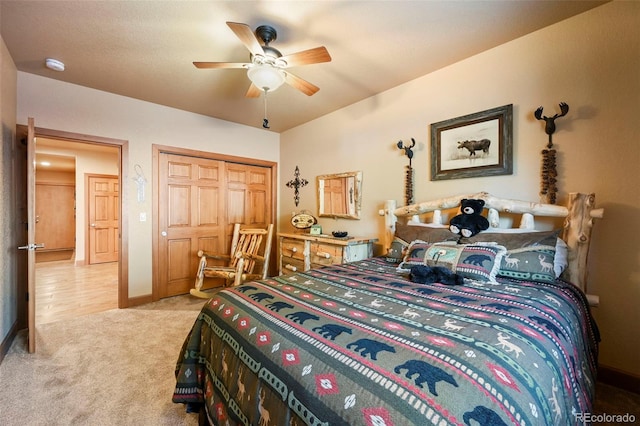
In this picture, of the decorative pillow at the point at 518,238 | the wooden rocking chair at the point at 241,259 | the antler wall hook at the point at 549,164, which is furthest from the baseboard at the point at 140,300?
the antler wall hook at the point at 549,164

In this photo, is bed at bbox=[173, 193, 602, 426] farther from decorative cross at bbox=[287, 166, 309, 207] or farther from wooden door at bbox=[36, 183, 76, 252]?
wooden door at bbox=[36, 183, 76, 252]

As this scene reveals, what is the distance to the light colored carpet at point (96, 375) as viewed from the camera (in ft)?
5.11

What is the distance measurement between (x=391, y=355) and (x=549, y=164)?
2.04 meters

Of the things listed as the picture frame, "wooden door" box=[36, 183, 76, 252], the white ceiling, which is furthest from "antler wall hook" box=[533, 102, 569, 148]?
"wooden door" box=[36, 183, 76, 252]

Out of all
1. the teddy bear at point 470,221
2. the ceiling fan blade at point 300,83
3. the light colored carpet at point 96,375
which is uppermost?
the ceiling fan blade at point 300,83

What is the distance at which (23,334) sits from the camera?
2.57 meters

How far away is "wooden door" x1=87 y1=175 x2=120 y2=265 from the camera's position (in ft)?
19.1

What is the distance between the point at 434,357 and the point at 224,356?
95 cm

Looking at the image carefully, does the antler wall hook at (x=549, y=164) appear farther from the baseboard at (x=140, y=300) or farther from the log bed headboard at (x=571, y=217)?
the baseboard at (x=140, y=300)

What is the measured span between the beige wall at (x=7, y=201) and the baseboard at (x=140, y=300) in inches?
36.9

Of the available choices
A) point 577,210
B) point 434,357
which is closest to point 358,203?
point 577,210

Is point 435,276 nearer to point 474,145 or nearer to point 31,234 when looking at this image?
point 474,145

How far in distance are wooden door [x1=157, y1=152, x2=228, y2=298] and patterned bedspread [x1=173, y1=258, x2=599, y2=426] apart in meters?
2.39

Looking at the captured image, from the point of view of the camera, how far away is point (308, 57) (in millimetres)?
1820
